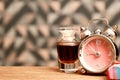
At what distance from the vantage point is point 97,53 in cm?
125

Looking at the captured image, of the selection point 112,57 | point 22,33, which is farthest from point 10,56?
point 112,57

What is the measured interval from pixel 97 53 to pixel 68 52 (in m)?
0.15

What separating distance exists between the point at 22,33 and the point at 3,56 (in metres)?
0.18

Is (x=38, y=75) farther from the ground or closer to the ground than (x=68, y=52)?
closer to the ground

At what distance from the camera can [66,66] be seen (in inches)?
52.1

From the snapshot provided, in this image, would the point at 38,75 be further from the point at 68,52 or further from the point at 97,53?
the point at 97,53

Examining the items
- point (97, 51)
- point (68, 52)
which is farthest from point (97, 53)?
point (68, 52)

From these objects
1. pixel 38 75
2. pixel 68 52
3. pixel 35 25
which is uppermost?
pixel 35 25

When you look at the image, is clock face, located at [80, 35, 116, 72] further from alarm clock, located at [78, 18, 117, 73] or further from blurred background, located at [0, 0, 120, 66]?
blurred background, located at [0, 0, 120, 66]

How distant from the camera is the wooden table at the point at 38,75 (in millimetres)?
1169

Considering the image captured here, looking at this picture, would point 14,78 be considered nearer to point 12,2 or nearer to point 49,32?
point 49,32

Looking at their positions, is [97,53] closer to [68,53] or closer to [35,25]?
[68,53]

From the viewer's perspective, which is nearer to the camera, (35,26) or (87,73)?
(87,73)

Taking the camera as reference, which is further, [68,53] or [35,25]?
[35,25]
